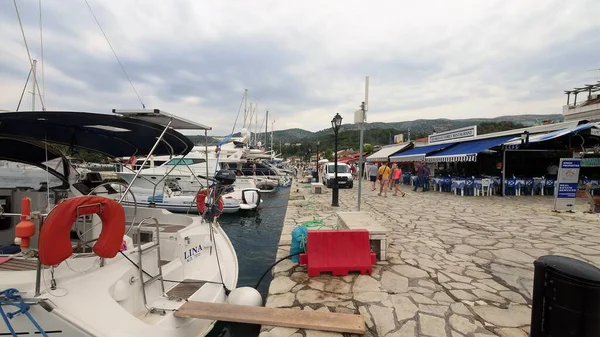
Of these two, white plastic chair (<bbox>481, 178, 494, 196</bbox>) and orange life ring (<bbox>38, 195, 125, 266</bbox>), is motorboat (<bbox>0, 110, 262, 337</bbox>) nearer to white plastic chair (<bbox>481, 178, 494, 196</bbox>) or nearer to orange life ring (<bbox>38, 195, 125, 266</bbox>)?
orange life ring (<bbox>38, 195, 125, 266</bbox>)

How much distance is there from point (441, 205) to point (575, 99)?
46.3 metres

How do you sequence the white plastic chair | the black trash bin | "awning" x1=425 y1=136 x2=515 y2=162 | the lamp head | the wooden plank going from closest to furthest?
the black trash bin
the wooden plank
the lamp head
"awning" x1=425 y1=136 x2=515 y2=162
the white plastic chair

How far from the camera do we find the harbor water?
464 cm

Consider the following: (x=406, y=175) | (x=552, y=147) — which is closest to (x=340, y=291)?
(x=552, y=147)

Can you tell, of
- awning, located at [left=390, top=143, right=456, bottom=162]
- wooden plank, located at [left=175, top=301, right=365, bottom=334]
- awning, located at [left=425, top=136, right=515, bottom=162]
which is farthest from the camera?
awning, located at [left=390, top=143, right=456, bottom=162]

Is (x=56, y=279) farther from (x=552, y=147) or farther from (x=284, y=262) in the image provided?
(x=552, y=147)

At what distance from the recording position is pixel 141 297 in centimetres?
337

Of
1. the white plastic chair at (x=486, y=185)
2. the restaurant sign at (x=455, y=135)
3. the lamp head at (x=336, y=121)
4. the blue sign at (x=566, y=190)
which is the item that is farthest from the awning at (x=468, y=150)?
the lamp head at (x=336, y=121)

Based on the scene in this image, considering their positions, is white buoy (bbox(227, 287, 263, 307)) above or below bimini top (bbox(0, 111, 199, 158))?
below

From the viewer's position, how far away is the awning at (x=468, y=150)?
45.5 feet

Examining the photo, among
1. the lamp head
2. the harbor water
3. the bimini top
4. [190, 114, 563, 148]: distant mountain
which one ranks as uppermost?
[190, 114, 563, 148]: distant mountain

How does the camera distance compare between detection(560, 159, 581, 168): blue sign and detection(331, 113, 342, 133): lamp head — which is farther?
detection(331, 113, 342, 133): lamp head

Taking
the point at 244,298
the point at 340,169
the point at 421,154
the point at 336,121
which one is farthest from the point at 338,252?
the point at 340,169

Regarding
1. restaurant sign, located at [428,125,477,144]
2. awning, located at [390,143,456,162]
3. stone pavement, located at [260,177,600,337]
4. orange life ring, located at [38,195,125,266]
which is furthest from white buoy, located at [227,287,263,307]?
restaurant sign, located at [428,125,477,144]
